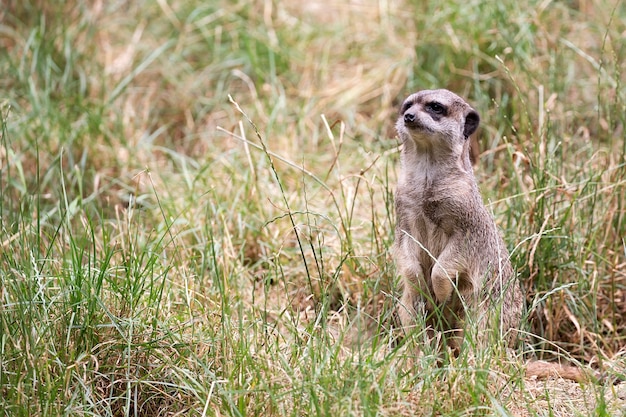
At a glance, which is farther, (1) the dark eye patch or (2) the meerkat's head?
(1) the dark eye patch

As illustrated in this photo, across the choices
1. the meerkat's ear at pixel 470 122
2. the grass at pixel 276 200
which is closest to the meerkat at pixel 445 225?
the meerkat's ear at pixel 470 122

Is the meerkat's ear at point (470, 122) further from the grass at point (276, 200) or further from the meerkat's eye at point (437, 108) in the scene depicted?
the grass at point (276, 200)

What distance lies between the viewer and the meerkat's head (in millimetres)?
3154

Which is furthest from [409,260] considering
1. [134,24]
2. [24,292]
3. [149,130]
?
[134,24]

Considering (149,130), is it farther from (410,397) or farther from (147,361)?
(410,397)

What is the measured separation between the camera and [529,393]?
2914 millimetres

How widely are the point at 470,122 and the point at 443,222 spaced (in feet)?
1.25

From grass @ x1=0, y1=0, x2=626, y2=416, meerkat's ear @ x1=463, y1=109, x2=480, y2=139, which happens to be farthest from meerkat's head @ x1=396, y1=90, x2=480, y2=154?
grass @ x1=0, y1=0, x2=626, y2=416

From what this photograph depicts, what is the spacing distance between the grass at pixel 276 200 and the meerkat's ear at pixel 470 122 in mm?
437

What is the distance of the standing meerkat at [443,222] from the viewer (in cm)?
319

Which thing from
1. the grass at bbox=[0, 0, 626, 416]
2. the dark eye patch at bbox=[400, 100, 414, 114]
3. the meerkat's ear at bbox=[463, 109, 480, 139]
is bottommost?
the grass at bbox=[0, 0, 626, 416]

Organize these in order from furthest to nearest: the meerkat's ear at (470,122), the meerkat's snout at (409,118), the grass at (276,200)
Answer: the meerkat's ear at (470,122)
the meerkat's snout at (409,118)
the grass at (276,200)

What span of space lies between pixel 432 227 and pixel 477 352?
0.55 m

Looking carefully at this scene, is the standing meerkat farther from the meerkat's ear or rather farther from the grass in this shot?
the grass
